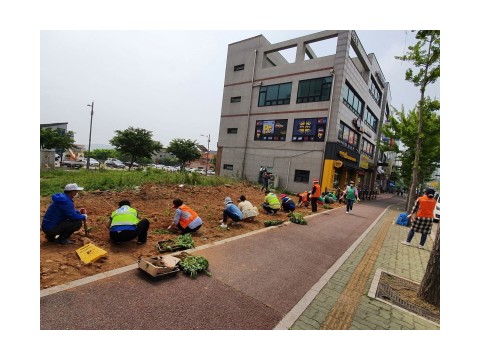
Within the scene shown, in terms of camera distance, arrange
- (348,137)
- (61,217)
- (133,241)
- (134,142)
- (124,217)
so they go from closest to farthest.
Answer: (61,217) → (124,217) → (133,241) → (348,137) → (134,142)

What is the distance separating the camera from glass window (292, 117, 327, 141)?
21766mm

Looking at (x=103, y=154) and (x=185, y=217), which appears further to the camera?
(x=103, y=154)

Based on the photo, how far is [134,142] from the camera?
33.1m

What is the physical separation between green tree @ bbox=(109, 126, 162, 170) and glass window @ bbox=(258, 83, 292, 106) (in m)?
17.3

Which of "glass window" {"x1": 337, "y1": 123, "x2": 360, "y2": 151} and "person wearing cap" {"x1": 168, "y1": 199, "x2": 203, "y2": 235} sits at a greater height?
"glass window" {"x1": 337, "y1": 123, "x2": 360, "y2": 151}

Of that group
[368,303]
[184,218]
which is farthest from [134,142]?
[368,303]

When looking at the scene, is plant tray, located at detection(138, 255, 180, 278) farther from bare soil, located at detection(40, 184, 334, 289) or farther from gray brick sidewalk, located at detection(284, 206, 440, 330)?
gray brick sidewalk, located at detection(284, 206, 440, 330)

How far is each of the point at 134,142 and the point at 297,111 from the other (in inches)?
870

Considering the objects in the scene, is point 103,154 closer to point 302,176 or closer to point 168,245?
point 302,176

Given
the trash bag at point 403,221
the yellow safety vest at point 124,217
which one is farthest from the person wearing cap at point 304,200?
the yellow safety vest at point 124,217

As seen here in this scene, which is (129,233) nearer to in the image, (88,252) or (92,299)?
(88,252)

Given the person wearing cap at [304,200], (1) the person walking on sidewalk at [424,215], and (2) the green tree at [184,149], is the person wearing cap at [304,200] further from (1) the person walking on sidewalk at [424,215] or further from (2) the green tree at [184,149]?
(2) the green tree at [184,149]

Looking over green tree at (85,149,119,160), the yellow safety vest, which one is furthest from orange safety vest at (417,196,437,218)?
green tree at (85,149,119,160)

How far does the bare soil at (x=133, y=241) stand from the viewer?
166 inches
